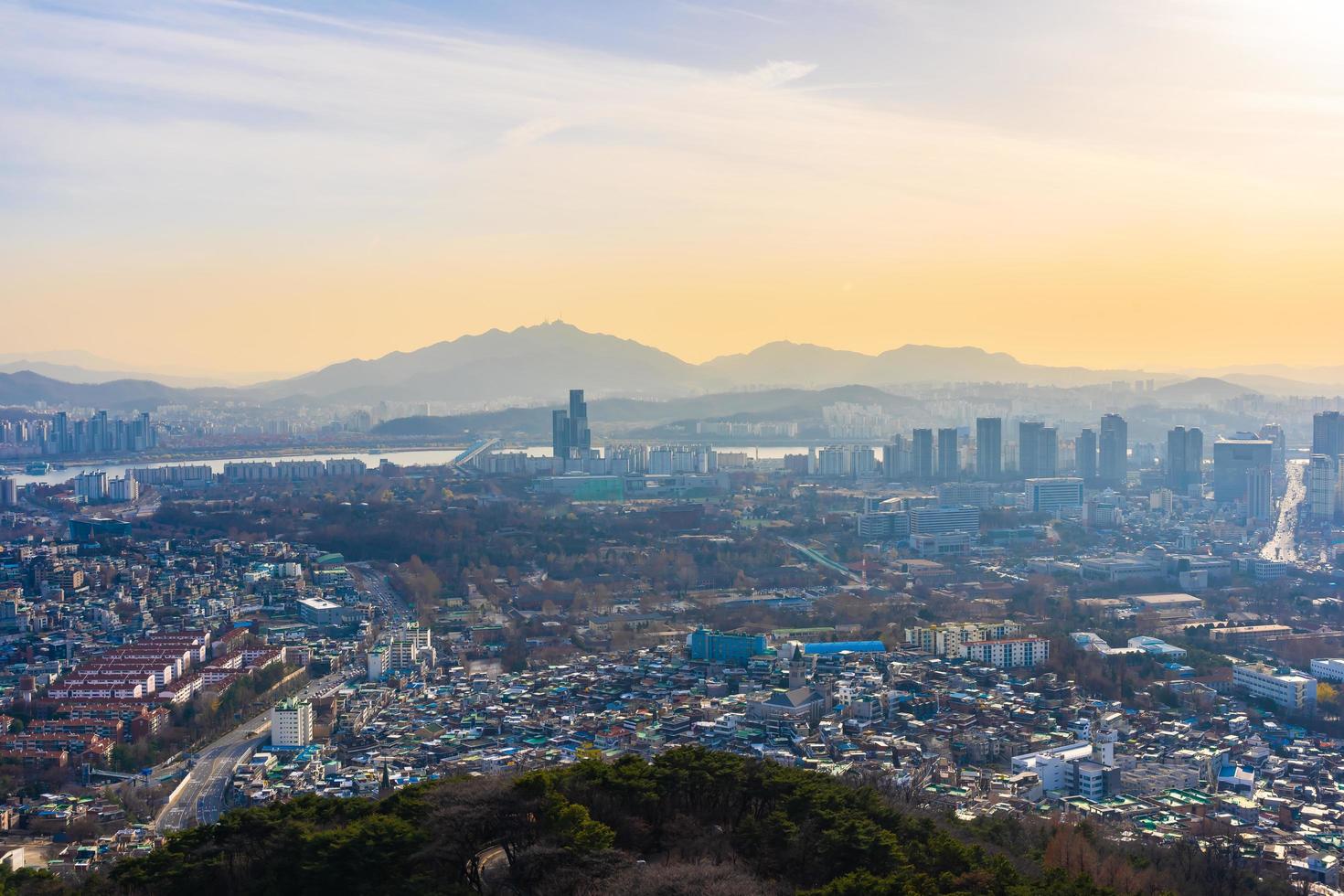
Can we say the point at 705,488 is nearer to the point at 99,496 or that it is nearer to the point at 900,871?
the point at 99,496

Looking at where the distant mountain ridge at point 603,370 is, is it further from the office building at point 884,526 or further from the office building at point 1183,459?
the office building at point 884,526

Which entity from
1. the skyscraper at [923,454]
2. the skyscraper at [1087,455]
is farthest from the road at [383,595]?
the skyscraper at [1087,455]

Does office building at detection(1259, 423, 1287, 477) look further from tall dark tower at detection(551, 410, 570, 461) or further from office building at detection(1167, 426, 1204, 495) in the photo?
tall dark tower at detection(551, 410, 570, 461)

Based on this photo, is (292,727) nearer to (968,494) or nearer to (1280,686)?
(1280,686)

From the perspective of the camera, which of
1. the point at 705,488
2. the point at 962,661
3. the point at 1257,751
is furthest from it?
the point at 705,488

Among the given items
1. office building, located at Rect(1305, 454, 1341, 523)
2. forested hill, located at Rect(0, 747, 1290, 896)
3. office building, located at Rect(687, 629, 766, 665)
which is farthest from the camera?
office building, located at Rect(1305, 454, 1341, 523)

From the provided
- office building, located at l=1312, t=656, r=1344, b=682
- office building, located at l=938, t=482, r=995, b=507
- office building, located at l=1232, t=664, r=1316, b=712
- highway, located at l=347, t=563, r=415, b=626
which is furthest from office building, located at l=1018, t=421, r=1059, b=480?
office building, located at l=1232, t=664, r=1316, b=712

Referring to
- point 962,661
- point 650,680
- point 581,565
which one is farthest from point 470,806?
point 581,565
